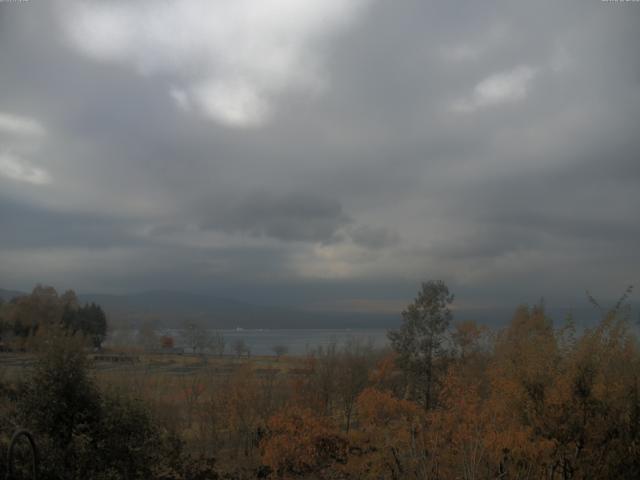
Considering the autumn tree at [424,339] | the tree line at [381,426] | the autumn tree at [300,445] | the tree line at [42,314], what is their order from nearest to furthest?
the tree line at [381,426] < the autumn tree at [300,445] < the autumn tree at [424,339] < the tree line at [42,314]

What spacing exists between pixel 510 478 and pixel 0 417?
1049 centimetres

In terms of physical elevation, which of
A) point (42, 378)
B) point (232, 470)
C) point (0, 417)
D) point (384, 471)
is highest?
point (42, 378)

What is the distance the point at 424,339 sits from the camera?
2491 centimetres

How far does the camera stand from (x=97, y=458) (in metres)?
10.6

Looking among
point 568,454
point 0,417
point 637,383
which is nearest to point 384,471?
point 568,454

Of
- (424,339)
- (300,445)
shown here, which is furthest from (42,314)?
(300,445)

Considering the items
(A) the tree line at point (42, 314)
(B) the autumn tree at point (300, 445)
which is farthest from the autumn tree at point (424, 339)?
(A) the tree line at point (42, 314)

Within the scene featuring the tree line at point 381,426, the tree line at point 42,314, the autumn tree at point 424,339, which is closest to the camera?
the tree line at point 381,426

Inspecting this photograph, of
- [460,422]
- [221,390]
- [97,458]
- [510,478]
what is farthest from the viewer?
[221,390]

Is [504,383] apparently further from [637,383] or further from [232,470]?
[232,470]

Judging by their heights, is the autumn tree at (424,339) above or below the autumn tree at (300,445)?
above

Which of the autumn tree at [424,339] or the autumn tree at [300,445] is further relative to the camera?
the autumn tree at [424,339]

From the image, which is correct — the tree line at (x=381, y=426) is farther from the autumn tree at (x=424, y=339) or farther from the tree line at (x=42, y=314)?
the tree line at (x=42, y=314)

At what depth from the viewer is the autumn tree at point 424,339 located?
24656 millimetres
